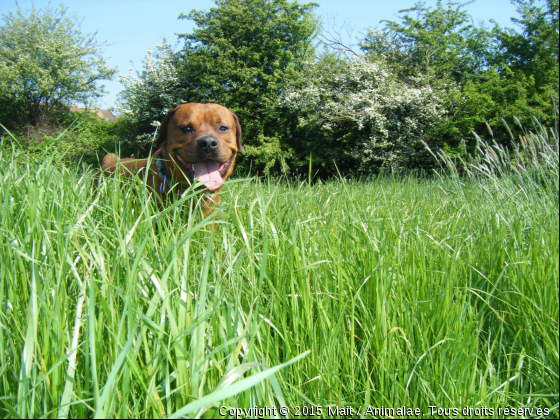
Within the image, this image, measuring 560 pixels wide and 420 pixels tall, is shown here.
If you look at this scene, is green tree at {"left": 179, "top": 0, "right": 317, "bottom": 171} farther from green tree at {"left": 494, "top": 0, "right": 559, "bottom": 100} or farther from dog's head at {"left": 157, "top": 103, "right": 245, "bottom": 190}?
dog's head at {"left": 157, "top": 103, "right": 245, "bottom": 190}

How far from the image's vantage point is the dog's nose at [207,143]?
11.2 ft

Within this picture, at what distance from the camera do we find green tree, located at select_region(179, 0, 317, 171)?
13.6 meters

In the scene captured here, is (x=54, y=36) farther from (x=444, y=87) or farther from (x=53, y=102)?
(x=444, y=87)

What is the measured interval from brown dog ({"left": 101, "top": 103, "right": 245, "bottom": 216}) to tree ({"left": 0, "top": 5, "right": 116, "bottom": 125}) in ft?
63.5

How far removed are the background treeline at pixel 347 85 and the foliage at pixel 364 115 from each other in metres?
0.03

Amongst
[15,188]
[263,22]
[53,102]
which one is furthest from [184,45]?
[15,188]

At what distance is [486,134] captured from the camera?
A: 10.3 metres

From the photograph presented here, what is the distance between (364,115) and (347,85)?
4.88ft


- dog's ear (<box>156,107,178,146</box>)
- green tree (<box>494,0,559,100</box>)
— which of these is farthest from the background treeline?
dog's ear (<box>156,107,178,146</box>)

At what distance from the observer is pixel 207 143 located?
3420 mm

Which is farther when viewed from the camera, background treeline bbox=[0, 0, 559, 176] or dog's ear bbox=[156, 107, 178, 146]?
background treeline bbox=[0, 0, 559, 176]

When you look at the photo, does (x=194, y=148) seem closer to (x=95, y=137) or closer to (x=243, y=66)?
(x=243, y=66)

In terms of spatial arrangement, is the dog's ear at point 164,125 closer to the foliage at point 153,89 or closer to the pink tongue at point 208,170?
the pink tongue at point 208,170

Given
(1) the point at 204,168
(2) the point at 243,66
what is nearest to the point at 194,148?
(1) the point at 204,168
